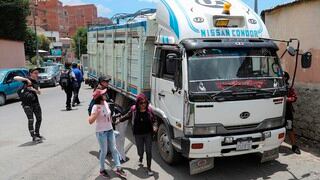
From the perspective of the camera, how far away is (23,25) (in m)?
39.7

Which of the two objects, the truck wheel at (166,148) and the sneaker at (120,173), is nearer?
the sneaker at (120,173)

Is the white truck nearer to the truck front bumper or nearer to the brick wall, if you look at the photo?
the truck front bumper

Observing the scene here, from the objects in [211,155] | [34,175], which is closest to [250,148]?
[211,155]

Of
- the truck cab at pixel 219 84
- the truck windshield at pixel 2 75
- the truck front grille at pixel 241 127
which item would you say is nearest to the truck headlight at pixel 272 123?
the truck cab at pixel 219 84

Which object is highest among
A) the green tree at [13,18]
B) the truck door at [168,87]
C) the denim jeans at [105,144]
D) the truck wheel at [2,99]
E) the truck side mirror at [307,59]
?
the green tree at [13,18]

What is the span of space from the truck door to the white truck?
17 mm

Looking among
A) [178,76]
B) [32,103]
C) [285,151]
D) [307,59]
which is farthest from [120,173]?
[307,59]

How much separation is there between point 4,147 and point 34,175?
2582mm

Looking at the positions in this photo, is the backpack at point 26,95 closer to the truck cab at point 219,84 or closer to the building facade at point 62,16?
the truck cab at point 219,84

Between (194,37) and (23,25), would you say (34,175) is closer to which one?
(194,37)

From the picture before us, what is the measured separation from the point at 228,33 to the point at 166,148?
2380mm

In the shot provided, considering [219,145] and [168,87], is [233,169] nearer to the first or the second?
[219,145]

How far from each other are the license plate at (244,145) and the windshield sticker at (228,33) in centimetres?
179

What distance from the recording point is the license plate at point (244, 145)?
6.41 meters
